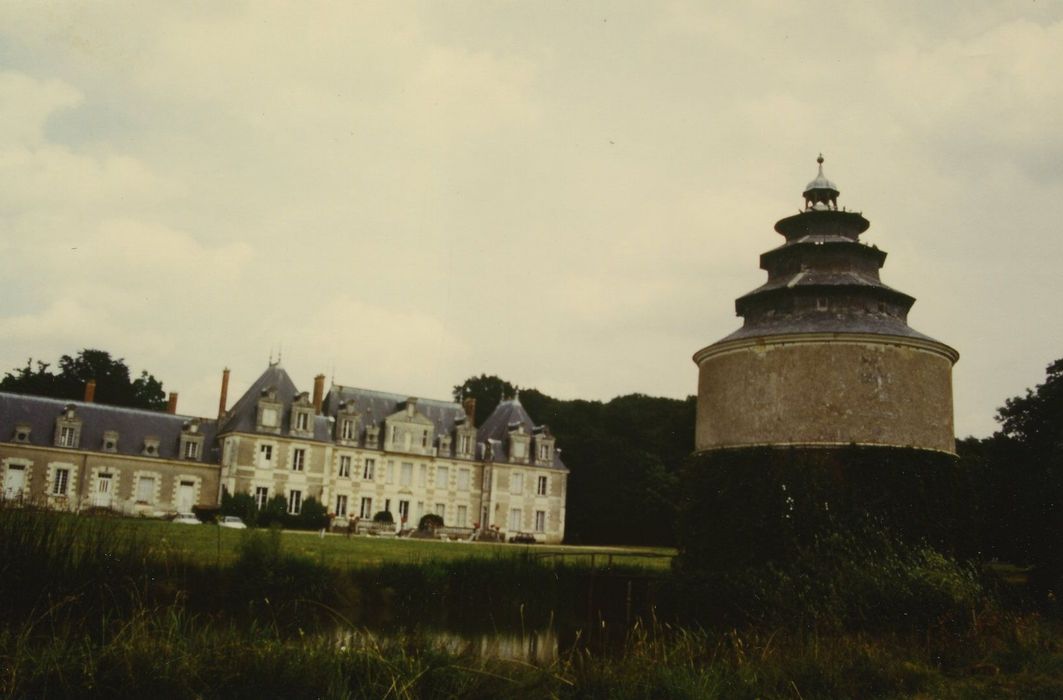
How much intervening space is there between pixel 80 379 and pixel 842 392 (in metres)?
34.9

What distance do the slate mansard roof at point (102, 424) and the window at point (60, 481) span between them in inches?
38.3

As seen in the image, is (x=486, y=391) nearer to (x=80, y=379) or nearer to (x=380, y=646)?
(x=80, y=379)

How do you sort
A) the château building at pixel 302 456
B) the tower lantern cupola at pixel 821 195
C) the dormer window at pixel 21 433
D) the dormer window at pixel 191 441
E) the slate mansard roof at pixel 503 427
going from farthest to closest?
1. the slate mansard roof at pixel 503 427
2. the dormer window at pixel 191 441
3. the château building at pixel 302 456
4. the dormer window at pixel 21 433
5. the tower lantern cupola at pixel 821 195

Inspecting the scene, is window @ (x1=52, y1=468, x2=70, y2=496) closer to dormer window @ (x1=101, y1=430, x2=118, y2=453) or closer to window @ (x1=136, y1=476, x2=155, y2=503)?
dormer window @ (x1=101, y1=430, x2=118, y2=453)

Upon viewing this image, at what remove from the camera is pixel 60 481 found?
3061cm

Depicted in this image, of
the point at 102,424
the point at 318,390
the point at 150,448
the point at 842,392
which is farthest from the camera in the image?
the point at 318,390

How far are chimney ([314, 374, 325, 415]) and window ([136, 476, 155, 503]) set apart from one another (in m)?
6.68

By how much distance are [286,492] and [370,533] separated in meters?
3.69

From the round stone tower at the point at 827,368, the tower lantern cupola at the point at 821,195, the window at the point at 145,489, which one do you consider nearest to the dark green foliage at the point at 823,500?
the round stone tower at the point at 827,368

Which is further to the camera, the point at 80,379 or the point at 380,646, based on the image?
the point at 80,379

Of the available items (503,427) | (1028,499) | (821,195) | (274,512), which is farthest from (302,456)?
(1028,499)

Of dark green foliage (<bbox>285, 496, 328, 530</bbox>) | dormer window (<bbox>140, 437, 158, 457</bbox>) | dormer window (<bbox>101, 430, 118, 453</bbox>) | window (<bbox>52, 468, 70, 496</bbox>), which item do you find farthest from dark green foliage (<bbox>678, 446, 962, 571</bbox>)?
window (<bbox>52, 468, 70, 496</bbox>)

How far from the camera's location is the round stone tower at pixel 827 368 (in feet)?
50.3

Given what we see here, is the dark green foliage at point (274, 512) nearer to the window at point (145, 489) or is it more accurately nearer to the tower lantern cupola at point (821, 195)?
Answer: the window at point (145, 489)
